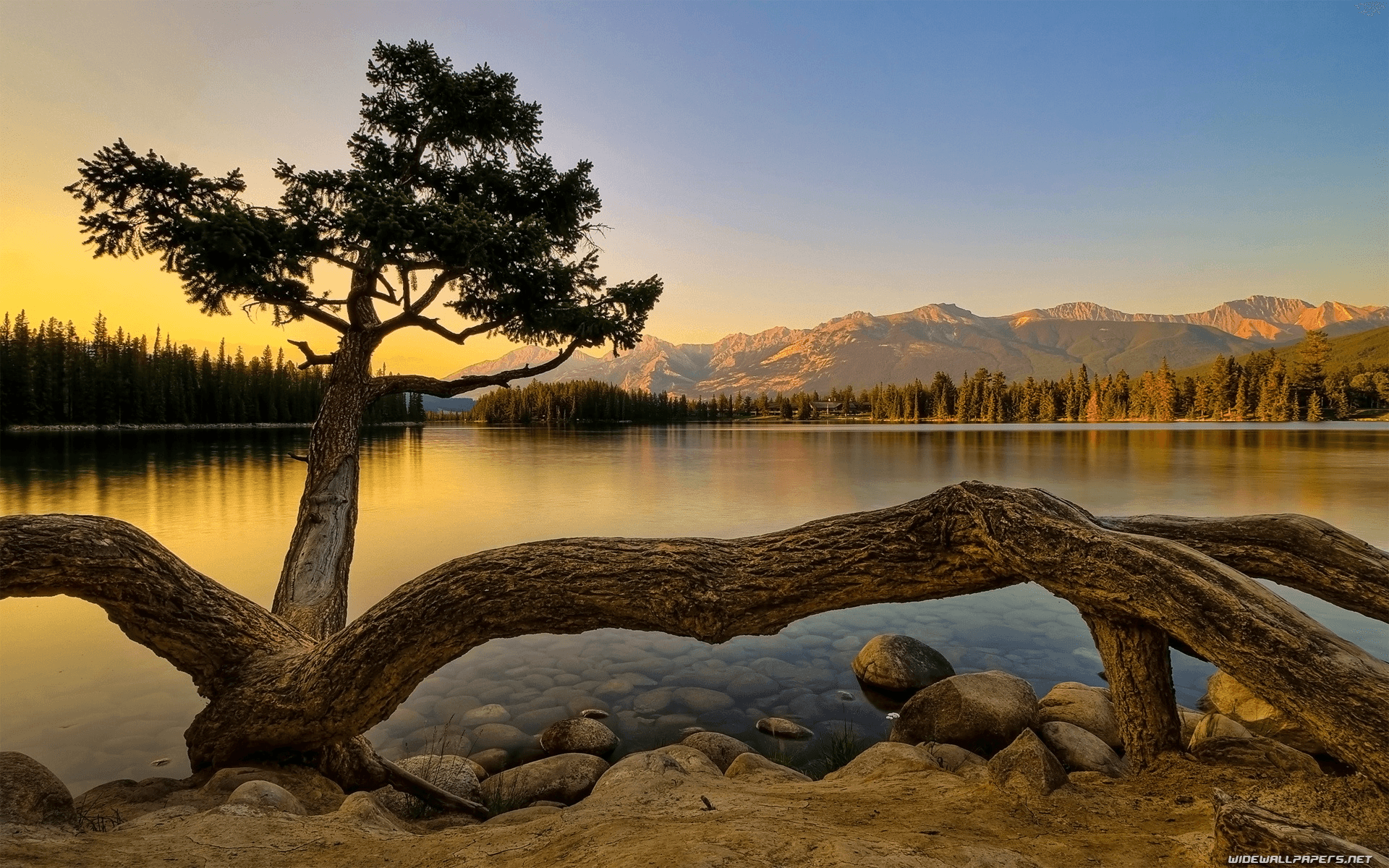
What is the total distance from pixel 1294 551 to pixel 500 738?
7.52 metres

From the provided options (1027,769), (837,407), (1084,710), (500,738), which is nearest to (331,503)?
(500,738)

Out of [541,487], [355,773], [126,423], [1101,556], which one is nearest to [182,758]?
[355,773]

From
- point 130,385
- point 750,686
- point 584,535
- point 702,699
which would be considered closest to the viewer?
point 702,699

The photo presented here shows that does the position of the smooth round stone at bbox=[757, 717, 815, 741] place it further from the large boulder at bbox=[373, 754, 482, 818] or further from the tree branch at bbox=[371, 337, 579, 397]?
the tree branch at bbox=[371, 337, 579, 397]

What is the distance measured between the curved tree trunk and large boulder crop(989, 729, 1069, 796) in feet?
24.9

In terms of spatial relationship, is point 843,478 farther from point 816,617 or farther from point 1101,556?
point 1101,556

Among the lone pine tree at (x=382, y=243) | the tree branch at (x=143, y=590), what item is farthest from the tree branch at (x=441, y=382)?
the tree branch at (x=143, y=590)

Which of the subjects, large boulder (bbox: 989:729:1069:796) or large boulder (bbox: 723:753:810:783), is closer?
large boulder (bbox: 989:729:1069:796)

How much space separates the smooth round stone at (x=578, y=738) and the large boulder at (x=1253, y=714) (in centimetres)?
595

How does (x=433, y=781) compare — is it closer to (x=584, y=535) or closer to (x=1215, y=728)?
(x=1215, y=728)

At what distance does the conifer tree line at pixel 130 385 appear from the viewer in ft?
234

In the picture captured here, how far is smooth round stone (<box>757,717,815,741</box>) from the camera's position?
22.4ft

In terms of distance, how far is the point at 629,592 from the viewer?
15.7 feet

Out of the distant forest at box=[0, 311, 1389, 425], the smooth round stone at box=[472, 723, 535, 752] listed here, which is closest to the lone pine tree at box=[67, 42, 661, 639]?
the smooth round stone at box=[472, 723, 535, 752]
